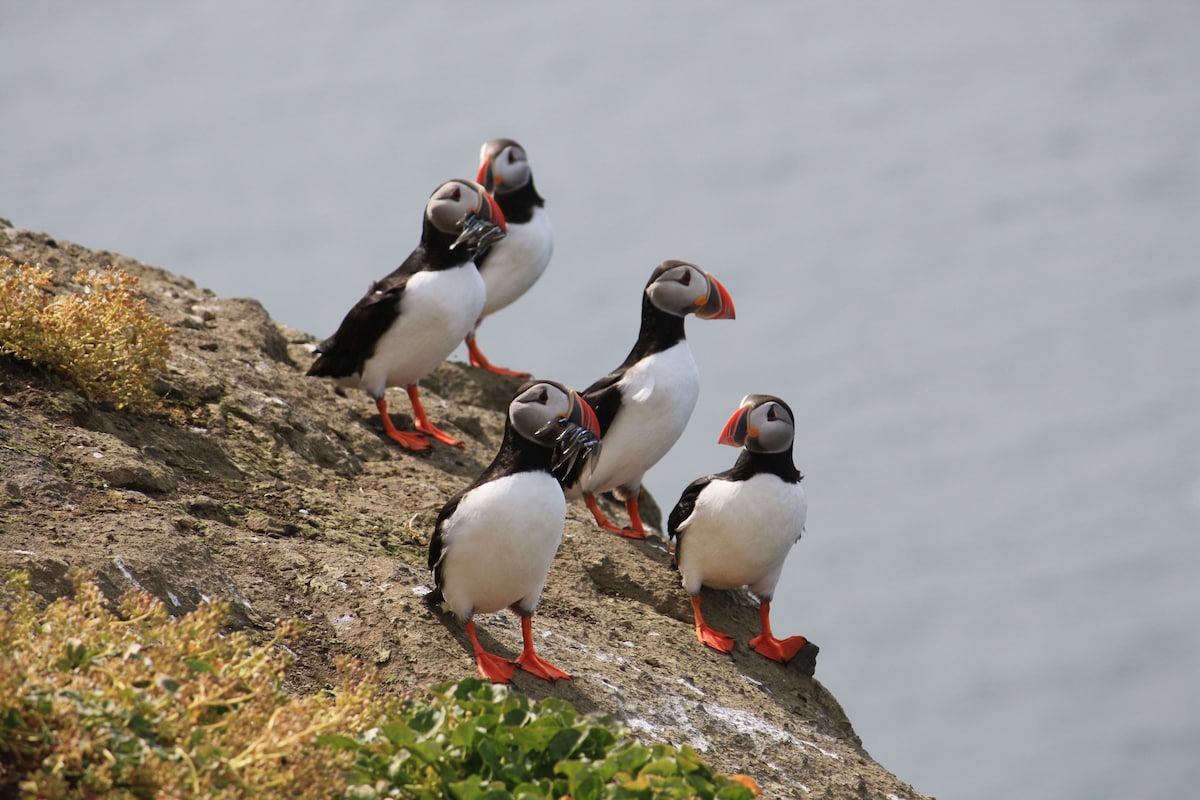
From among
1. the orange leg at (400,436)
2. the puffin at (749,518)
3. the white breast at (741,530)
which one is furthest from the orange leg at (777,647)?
the orange leg at (400,436)

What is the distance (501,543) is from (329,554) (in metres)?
0.88

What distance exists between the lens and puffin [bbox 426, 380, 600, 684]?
4.64 metres

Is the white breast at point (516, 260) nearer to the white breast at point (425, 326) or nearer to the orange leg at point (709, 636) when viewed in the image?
the white breast at point (425, 326)

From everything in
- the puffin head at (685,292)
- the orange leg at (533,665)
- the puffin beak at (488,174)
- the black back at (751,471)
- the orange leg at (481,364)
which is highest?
the puffin beak at (488,174)

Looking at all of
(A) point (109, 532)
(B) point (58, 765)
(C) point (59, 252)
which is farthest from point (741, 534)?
(C) point (59, 252)

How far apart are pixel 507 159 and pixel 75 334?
3903 millimetres

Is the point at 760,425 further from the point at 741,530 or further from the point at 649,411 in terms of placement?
the point at 649,411

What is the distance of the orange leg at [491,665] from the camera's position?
14.9 ft

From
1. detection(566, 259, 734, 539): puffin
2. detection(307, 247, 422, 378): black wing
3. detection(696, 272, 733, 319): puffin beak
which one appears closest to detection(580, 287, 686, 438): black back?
detection(566, 259, 734, 539): puffin

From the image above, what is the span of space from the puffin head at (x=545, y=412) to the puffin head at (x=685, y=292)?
1.73 m

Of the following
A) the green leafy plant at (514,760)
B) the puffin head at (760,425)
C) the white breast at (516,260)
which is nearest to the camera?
the green leafy plant at (514,760)

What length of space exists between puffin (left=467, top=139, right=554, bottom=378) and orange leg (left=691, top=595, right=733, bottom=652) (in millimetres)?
3306

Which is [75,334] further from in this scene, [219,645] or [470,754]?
[470,754]

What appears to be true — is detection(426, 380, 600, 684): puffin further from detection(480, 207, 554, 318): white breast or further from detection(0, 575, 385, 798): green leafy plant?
detection(480, 207, 554, 318): white breast
